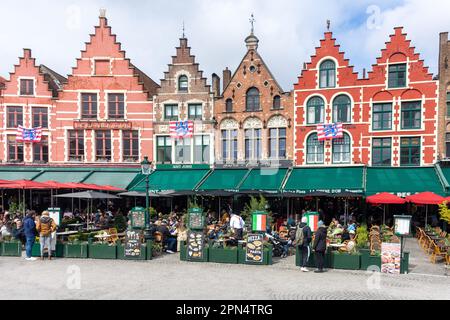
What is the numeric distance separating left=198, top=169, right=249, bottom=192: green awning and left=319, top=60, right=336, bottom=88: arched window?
7312mm

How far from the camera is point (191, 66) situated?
2561 cm

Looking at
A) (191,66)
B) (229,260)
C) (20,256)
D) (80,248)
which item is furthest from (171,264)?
(191,66)

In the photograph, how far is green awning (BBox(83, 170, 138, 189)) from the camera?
956 inches

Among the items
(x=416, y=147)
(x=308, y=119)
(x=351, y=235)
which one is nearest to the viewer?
(x=351, y=235)

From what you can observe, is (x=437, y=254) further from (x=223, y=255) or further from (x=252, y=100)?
(x=252, y=100)

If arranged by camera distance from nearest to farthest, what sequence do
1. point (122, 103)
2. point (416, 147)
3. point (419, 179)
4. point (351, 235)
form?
point (351, 235) → point (419, 179) → point (416, 147) → point (122, 103)

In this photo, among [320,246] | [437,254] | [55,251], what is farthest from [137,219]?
[437,254]

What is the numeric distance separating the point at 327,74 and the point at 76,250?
17716 mm

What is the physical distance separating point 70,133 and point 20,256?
14112mm

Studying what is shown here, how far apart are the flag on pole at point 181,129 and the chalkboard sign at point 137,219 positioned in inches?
466

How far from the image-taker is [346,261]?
12023 millimetres

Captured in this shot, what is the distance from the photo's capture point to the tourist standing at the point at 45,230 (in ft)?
43.0

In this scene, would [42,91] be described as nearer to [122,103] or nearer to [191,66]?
[122,103]

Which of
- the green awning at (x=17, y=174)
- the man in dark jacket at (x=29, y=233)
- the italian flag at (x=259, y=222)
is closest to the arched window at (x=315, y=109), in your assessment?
the italian flag at (x=259, y=222)
